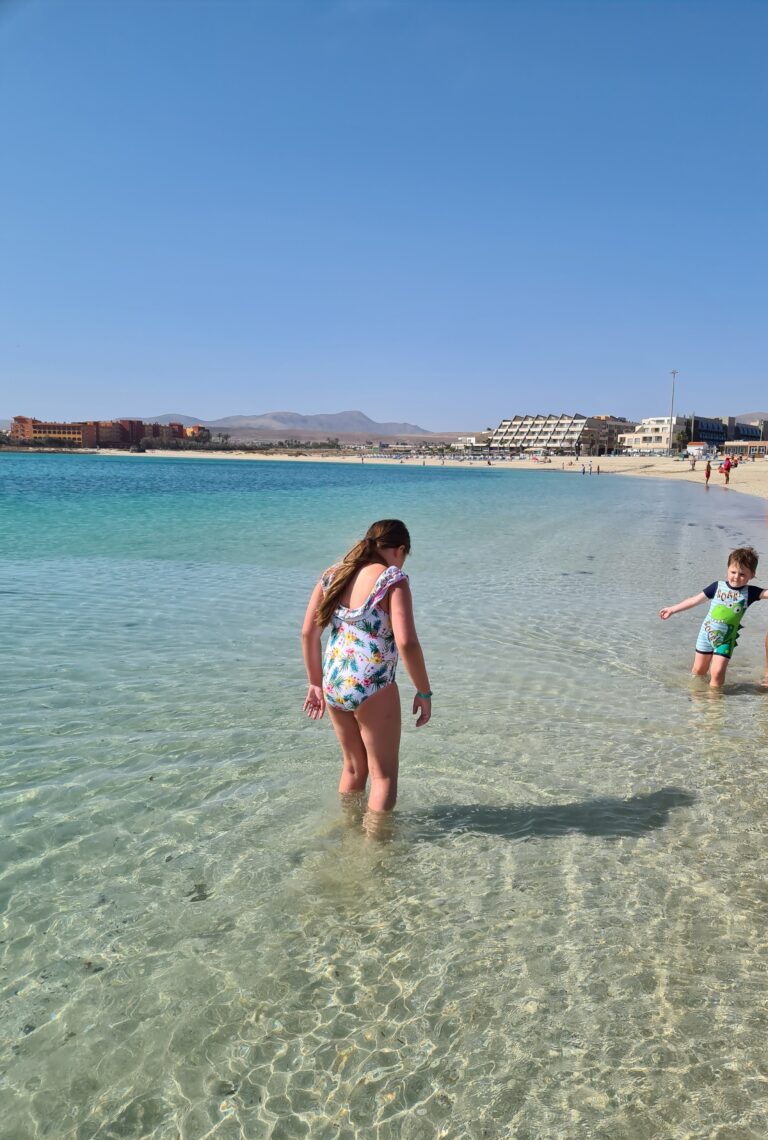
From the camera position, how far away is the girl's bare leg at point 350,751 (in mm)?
3828

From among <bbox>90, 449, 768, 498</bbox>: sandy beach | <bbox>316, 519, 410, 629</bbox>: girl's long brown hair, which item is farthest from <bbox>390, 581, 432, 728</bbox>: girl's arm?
<bbox>90, 449, 768, 498</bbox>: sandy beach

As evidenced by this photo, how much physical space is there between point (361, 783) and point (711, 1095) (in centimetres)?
225

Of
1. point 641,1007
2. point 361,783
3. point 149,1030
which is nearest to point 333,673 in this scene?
point 361,783

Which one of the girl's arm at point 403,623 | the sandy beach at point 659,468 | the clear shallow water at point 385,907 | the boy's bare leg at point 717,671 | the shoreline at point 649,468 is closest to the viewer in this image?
the clear shallow water at point 385,907

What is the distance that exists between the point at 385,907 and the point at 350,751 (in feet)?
2.95

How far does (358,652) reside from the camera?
3.62 meters

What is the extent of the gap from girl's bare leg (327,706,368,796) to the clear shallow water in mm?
209

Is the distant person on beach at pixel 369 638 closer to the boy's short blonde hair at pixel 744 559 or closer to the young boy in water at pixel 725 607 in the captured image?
the young boy in water at pixel 725 607

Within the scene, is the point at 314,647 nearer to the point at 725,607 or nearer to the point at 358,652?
the point at 358,652

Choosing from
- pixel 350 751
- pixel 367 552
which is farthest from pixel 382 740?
pixel 367 552

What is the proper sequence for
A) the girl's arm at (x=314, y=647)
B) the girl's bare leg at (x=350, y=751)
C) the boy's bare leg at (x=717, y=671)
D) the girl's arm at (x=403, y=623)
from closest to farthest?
the girl's arm at (x=403, y=623)
the girl's arm at (x=314, y=647)
the girl's bare leg at (x=350, y=751)
the boy's bare leg at (x=717, y=671)

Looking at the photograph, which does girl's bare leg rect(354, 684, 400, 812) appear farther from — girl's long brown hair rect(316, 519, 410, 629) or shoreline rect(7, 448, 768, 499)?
shoreline rect(7, 448, 768, 499)

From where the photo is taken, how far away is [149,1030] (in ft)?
8.82

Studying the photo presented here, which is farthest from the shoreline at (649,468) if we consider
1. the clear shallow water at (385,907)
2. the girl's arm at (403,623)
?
the girl's arm at (403,623)
